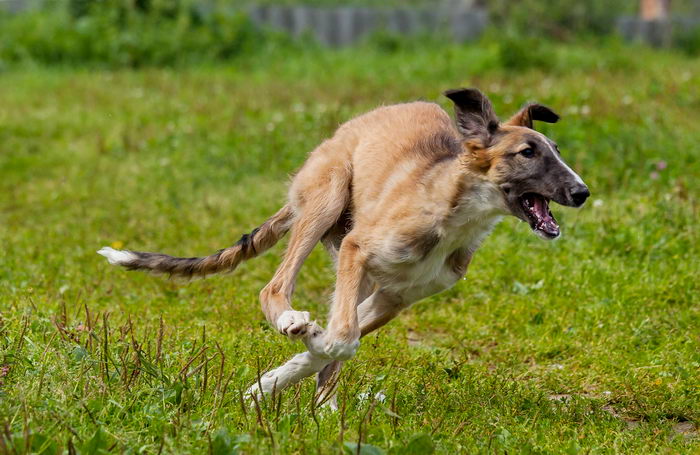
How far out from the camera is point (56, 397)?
4062 mm

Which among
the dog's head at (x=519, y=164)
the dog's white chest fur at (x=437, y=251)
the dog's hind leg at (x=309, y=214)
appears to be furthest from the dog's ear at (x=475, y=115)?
the dog's hind leg at (x=309, y=214)

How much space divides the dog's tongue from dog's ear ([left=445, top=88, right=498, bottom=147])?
381 mm

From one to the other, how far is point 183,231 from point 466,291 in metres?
2.68

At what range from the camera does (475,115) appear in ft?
16.0

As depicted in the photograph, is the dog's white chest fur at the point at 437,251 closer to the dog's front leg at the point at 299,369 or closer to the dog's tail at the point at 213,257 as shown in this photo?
the dog's front leg at the point at 299,369

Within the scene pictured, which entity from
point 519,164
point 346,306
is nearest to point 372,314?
point 346,306

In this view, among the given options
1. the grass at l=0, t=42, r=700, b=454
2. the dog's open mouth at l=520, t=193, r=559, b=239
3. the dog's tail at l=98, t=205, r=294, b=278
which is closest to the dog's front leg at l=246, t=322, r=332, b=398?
the grass at l=0, t=42, r=700, b=454

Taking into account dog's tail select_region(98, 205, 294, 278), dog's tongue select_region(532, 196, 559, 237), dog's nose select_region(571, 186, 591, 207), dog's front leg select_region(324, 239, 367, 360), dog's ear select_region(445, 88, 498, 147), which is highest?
dog's ear select_region(445, 88, 498, 147)

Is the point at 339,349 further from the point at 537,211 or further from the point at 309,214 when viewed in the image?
the point at 537,211

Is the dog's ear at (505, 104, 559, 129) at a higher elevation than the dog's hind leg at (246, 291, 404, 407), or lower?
higher

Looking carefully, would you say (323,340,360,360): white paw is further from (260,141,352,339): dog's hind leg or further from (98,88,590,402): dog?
(260,141,352,339): dog's hind leg

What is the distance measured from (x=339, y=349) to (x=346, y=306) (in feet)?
0.76

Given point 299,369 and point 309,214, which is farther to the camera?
point 309,214

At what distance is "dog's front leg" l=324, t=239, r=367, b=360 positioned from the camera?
458 cm
